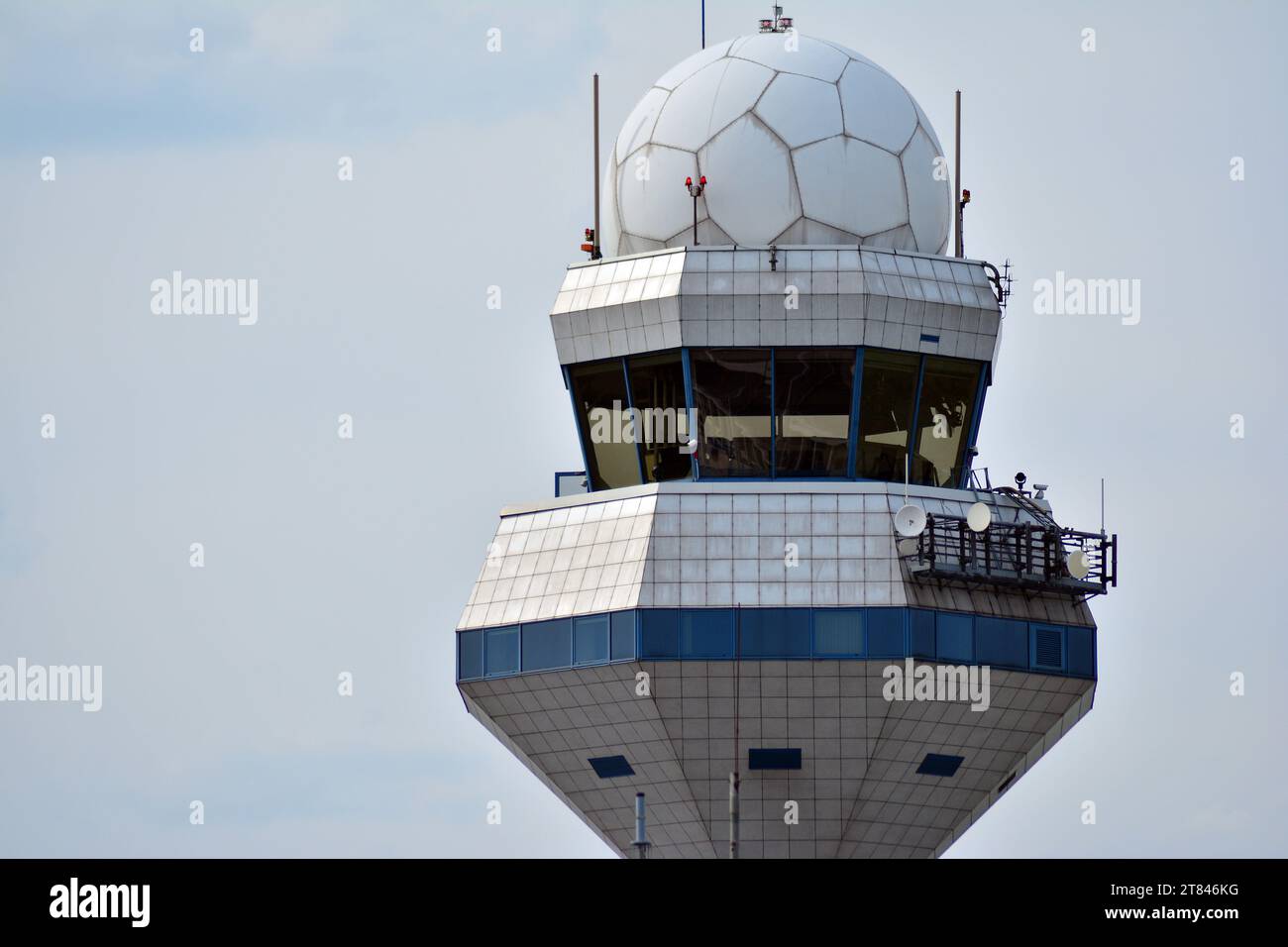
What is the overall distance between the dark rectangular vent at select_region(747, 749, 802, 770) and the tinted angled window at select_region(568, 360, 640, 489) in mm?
8417

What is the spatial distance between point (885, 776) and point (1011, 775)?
471 cm

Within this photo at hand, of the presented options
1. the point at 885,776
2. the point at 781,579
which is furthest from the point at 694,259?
the point at 885,776

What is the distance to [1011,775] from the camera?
88375 millimetres

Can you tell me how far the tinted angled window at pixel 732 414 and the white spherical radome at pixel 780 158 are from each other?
3687 millimetres

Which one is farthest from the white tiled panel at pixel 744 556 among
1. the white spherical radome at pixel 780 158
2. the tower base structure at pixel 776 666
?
the white spherical radome at pixel 780 158

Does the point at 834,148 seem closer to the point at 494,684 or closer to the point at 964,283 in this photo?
the point at 964,283

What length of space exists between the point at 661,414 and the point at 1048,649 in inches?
467

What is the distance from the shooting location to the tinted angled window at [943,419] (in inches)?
3465

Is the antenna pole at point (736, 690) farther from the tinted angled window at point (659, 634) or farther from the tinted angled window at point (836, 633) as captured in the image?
the tinted angled window at point (836, 633)

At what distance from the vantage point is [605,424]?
88.8 meters

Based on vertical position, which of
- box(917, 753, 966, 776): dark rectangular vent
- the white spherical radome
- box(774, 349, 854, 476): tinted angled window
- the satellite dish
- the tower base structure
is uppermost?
the white spherical radome

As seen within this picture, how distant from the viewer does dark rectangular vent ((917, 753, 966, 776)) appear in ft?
282

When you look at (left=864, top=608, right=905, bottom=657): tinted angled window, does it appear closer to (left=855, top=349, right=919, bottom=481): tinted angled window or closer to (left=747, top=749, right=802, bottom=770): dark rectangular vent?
(left=747, top=749, right=802, bottom=770): dark rectangular vent

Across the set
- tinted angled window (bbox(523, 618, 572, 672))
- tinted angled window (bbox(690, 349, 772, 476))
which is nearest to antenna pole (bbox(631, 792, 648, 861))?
tinted angled window (bbox(523, 618, 572, 672))
